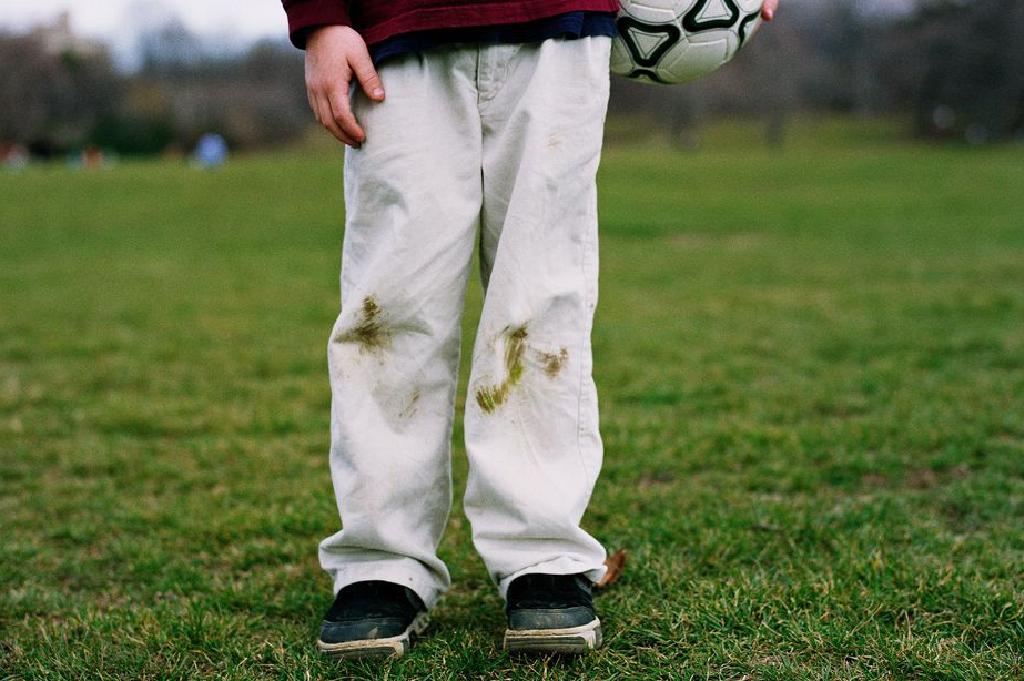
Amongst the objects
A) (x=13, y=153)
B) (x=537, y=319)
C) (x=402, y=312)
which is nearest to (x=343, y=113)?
(x=402, y=312)

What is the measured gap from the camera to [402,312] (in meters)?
1.89

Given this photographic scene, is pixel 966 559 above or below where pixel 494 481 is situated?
below

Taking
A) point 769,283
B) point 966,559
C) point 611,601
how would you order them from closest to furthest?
1. point 611,601
2. point 966,559
3. point 769,283

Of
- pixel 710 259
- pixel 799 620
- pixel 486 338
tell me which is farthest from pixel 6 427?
pixel 710 259

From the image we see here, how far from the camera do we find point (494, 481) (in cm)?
186

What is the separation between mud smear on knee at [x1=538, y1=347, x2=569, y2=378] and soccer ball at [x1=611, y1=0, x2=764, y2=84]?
2.12 ft

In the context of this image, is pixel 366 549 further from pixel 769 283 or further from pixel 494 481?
pixel 769 283

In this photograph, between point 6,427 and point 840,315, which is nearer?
point 6,427

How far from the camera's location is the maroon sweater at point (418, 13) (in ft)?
5.89

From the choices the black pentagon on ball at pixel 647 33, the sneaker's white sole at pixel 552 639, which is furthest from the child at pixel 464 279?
the black pentagon on ball at pixel 647 33

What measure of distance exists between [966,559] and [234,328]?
4.79 meters

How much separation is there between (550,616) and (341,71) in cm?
109

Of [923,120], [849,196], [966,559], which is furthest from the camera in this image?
[923,120]

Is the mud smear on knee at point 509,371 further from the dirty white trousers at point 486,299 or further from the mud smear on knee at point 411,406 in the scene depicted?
the mud smear on knee at point 411,406
